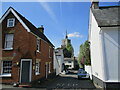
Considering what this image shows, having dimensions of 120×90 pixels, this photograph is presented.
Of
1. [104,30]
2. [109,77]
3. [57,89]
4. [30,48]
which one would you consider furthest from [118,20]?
[30,48]

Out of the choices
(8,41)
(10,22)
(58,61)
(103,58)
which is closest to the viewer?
(103,58)

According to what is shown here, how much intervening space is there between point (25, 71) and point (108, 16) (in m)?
11.3

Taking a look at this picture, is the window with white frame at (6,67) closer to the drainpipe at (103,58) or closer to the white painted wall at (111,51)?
the drainpipe at (103,58)

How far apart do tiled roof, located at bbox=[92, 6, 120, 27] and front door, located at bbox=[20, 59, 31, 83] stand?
9368mm

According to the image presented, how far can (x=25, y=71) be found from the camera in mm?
14344

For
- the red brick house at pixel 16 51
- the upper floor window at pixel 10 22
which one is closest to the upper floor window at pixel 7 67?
the red brick house at pixel 16 51

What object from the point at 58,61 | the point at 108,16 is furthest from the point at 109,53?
the point at 58,61

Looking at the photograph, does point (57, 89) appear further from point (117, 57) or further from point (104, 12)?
point (104, 12)

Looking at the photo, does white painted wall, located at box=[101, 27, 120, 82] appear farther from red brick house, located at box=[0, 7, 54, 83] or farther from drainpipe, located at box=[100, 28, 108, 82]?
red brick house, located at box=[0, 7, 54, 83]

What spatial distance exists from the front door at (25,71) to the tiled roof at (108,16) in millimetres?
9368

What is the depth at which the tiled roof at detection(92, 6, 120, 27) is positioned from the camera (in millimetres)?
10949

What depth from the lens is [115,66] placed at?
10.2 metres

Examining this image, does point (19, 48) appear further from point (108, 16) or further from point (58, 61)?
point (58, 61)

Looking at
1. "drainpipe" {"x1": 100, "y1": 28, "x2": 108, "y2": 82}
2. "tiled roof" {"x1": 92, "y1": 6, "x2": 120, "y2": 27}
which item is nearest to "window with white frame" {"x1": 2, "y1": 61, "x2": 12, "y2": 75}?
"drainpipe" {"x1": 100, "y1": 28, "x2": 108, "y2": 82}
